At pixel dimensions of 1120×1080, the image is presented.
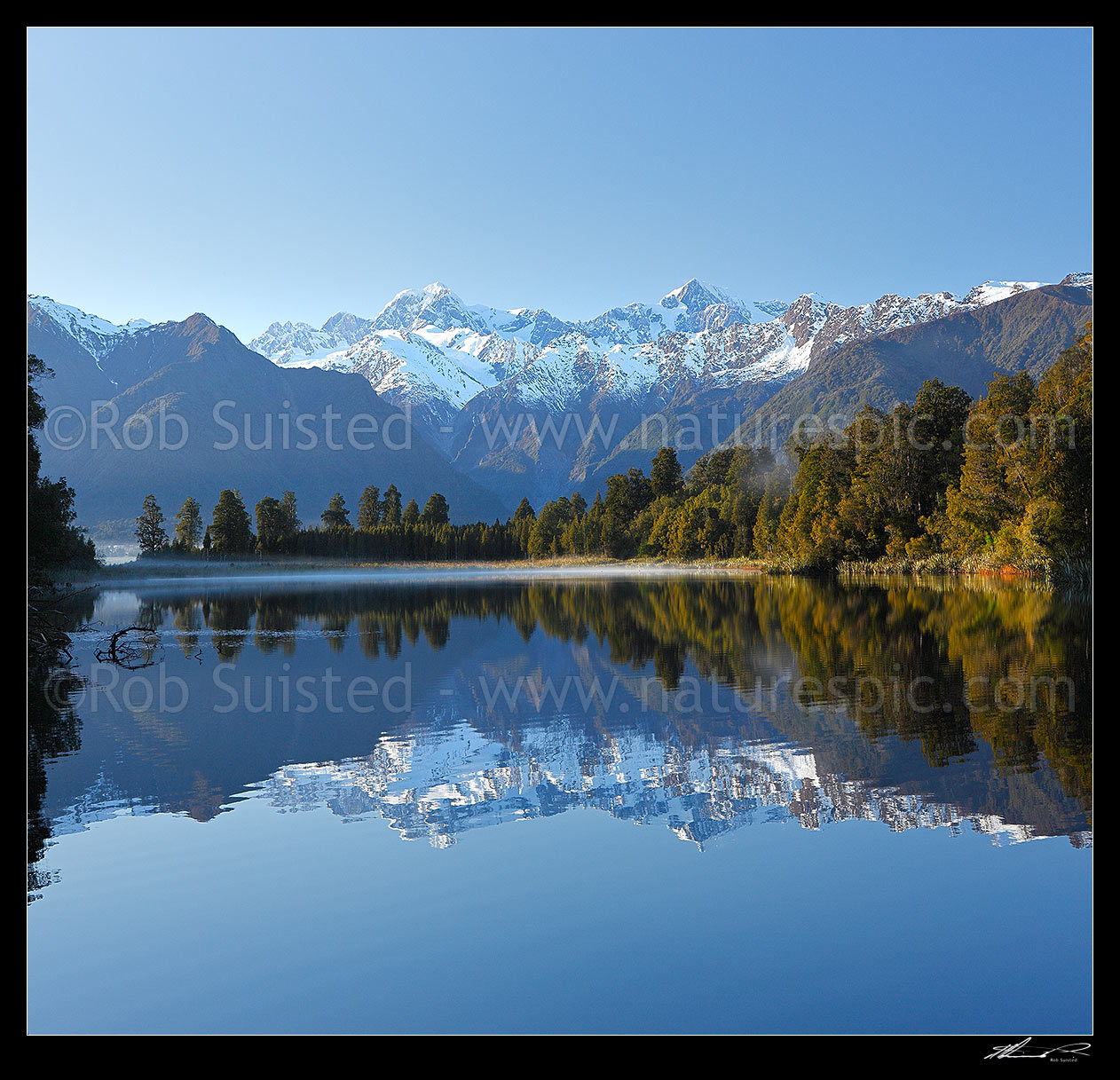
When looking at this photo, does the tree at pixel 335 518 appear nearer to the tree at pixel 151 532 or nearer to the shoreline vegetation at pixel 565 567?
the shoreline vegetation at pixel 565 567

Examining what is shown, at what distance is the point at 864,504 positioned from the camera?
67000 mm

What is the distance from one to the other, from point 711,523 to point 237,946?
102 m

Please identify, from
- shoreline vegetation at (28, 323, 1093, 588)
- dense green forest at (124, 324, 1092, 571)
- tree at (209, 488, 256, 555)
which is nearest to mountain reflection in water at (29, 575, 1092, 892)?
shoreline vegetation at (28, 323, 1093, 588)

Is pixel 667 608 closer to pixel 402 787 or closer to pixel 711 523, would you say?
pixel 402 787

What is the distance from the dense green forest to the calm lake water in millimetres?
28470

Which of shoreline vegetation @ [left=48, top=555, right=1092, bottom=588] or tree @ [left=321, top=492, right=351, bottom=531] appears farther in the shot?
tree @ [left=321, top=492, right=351, bottom=531]

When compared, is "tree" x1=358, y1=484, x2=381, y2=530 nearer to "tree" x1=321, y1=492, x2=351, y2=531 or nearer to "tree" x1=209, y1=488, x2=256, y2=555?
"tree" x1=321, y1=492, x2=351, y2=531
